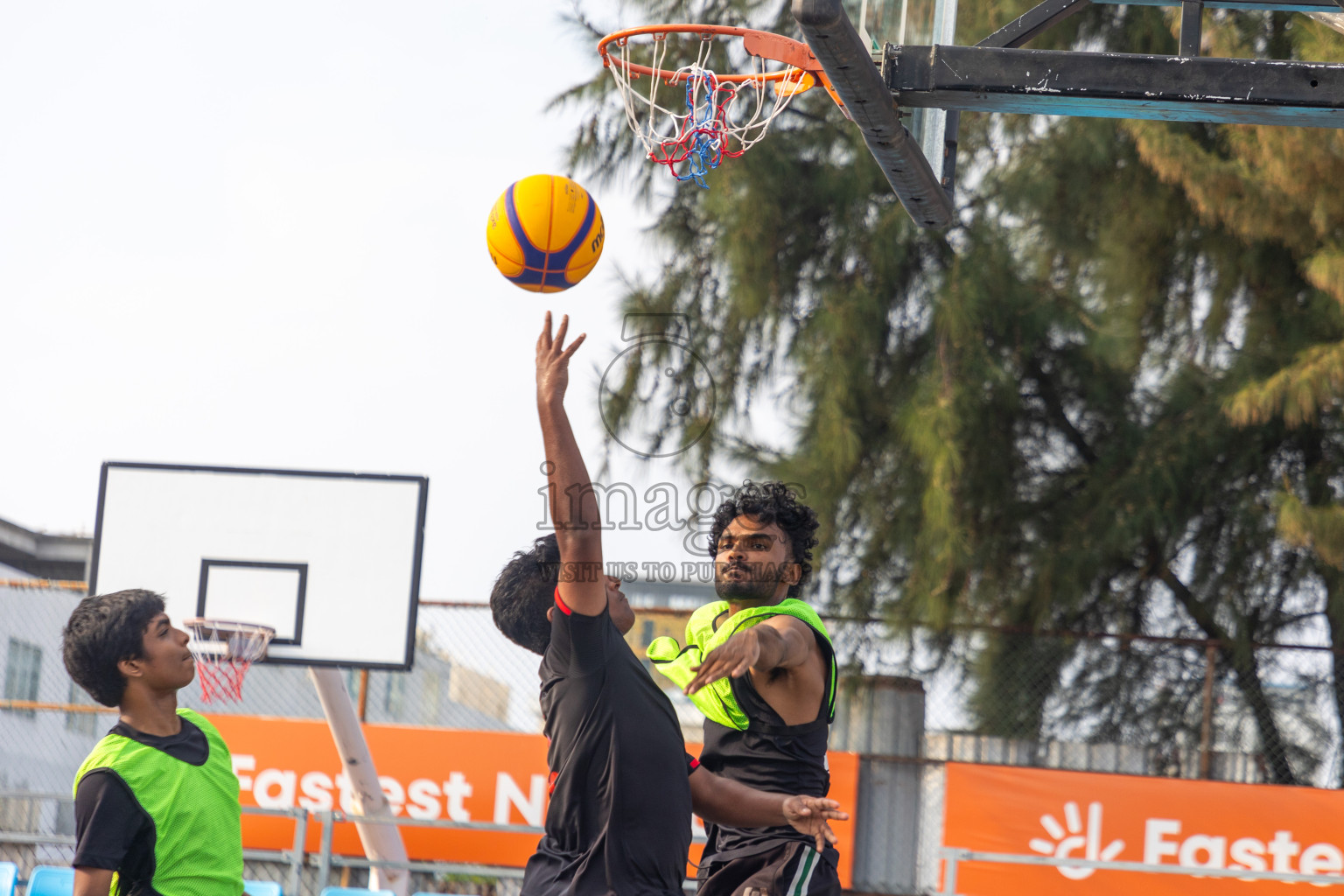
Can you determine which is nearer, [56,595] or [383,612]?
[383,612]

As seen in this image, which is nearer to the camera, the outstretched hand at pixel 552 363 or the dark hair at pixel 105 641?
the outstretched hand at pixel 552 363

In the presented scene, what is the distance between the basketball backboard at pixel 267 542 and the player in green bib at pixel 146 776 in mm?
4511

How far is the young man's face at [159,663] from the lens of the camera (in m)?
3.69

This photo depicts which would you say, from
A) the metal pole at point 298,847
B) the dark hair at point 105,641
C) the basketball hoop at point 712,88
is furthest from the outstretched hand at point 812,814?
the metal pole at point 298,847

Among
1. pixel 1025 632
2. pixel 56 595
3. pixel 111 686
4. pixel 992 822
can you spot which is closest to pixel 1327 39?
pixel 1025 632

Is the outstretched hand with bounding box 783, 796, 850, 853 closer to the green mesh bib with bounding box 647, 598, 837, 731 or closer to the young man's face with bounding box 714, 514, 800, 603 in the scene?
the green mesh bib with bounding box 647, 598, 837, 731

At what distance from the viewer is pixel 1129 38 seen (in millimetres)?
10203

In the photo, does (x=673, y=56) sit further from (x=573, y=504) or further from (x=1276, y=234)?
(x=573, y=504)

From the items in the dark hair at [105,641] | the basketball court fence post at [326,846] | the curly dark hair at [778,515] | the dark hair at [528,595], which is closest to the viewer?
the dark hair at [528,595]

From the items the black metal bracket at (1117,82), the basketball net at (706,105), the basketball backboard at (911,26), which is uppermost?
the basketball net at (706,105)

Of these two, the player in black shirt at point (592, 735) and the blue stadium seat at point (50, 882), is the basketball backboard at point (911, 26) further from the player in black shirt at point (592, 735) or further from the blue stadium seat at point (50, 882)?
the blue stadium seat at point (50, 882)

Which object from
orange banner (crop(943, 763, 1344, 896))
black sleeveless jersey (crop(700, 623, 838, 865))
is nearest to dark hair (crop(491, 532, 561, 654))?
black sleeveless jersey (crop(700, 623, 838, 865))

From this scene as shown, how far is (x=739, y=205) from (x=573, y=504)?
8.01 metres

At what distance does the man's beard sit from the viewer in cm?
395
